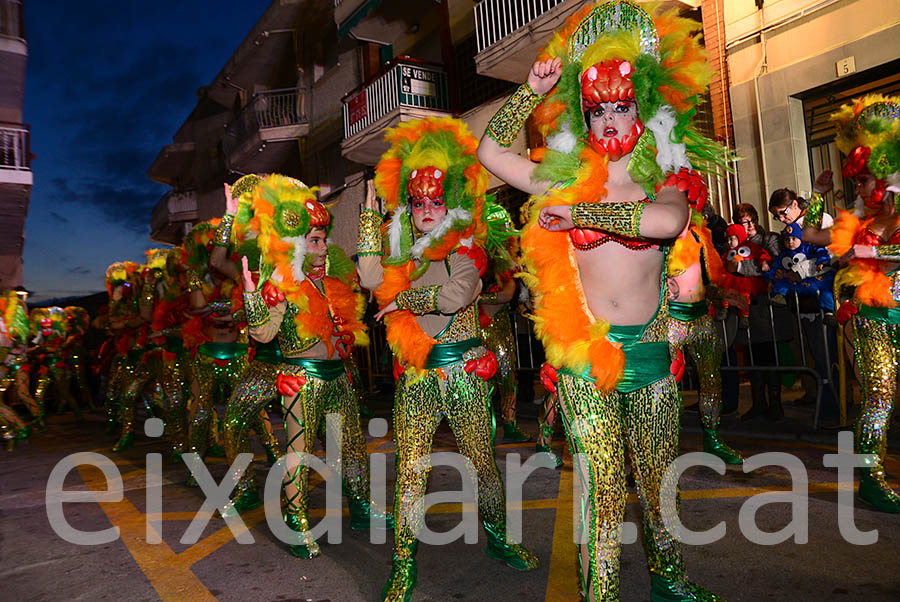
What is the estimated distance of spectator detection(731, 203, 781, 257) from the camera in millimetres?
6734

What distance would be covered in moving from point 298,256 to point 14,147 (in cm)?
1806

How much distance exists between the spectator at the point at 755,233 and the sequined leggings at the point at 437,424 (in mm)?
4672

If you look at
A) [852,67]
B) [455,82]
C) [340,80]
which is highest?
[340,80]

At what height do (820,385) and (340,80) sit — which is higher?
(340,80)

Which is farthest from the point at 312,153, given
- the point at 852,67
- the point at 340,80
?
the point at 852,67

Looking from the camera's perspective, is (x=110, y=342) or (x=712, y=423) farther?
(x=110, y=342)

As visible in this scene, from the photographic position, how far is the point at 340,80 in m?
18.8

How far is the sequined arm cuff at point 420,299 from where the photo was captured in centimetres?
314

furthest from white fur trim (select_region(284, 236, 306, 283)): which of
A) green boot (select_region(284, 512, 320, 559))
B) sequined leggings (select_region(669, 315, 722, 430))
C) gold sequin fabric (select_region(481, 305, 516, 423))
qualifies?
gold sequin fabric (select_region(481, 305, 516, 423))

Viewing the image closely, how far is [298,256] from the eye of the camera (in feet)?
13.2

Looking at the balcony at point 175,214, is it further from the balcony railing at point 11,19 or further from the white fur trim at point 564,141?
the white fur trim at point 564,141

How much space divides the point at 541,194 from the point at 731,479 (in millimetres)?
3147

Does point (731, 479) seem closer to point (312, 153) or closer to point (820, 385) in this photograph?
point (820, 385)

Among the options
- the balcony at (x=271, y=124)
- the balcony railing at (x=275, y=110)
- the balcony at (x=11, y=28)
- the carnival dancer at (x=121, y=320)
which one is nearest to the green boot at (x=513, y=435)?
the carnival dancer at (x=121, y=320)
